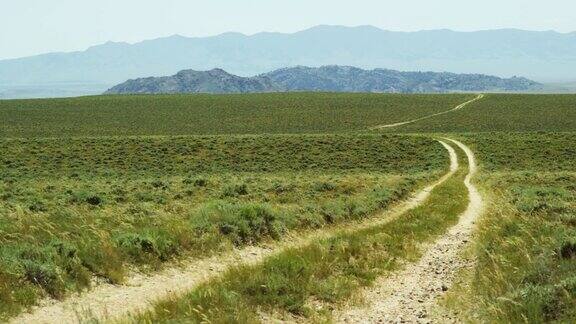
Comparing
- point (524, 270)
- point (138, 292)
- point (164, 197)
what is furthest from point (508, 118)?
point (138, 292)

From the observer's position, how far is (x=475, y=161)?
43000 millimetres

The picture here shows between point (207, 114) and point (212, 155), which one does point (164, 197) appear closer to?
point (212, 155)

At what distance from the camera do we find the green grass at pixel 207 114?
78688 millimetres

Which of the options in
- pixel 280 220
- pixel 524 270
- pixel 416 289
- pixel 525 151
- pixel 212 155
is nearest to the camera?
pixel 524 270

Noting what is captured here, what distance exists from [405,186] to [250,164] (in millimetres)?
21727

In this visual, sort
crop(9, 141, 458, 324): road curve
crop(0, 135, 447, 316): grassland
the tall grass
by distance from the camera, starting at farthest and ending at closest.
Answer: crop(0, 135, 447, 316): grassland
crop(9, 141, 458, 324): road curve
the tall grass

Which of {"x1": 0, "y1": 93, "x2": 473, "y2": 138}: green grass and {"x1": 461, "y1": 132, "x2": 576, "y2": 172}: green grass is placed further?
{"x1": 0, "y1": 93, "x2": 473, "y2": 138}: green grass

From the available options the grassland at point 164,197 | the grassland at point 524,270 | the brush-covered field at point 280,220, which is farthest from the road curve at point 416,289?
the grassland at point 164,197

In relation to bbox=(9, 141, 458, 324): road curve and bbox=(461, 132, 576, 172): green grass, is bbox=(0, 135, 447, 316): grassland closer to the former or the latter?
bbox=(9, 141, 458, 324): road curve

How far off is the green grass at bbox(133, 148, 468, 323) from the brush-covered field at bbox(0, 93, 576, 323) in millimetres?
35

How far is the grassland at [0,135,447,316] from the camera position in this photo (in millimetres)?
9617

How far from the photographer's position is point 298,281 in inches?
334

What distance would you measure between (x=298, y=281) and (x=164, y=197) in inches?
608

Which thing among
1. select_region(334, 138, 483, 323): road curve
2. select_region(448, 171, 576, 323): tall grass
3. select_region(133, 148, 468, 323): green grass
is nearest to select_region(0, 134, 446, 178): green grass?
select_region(334, 138, 483, 323): road curve
